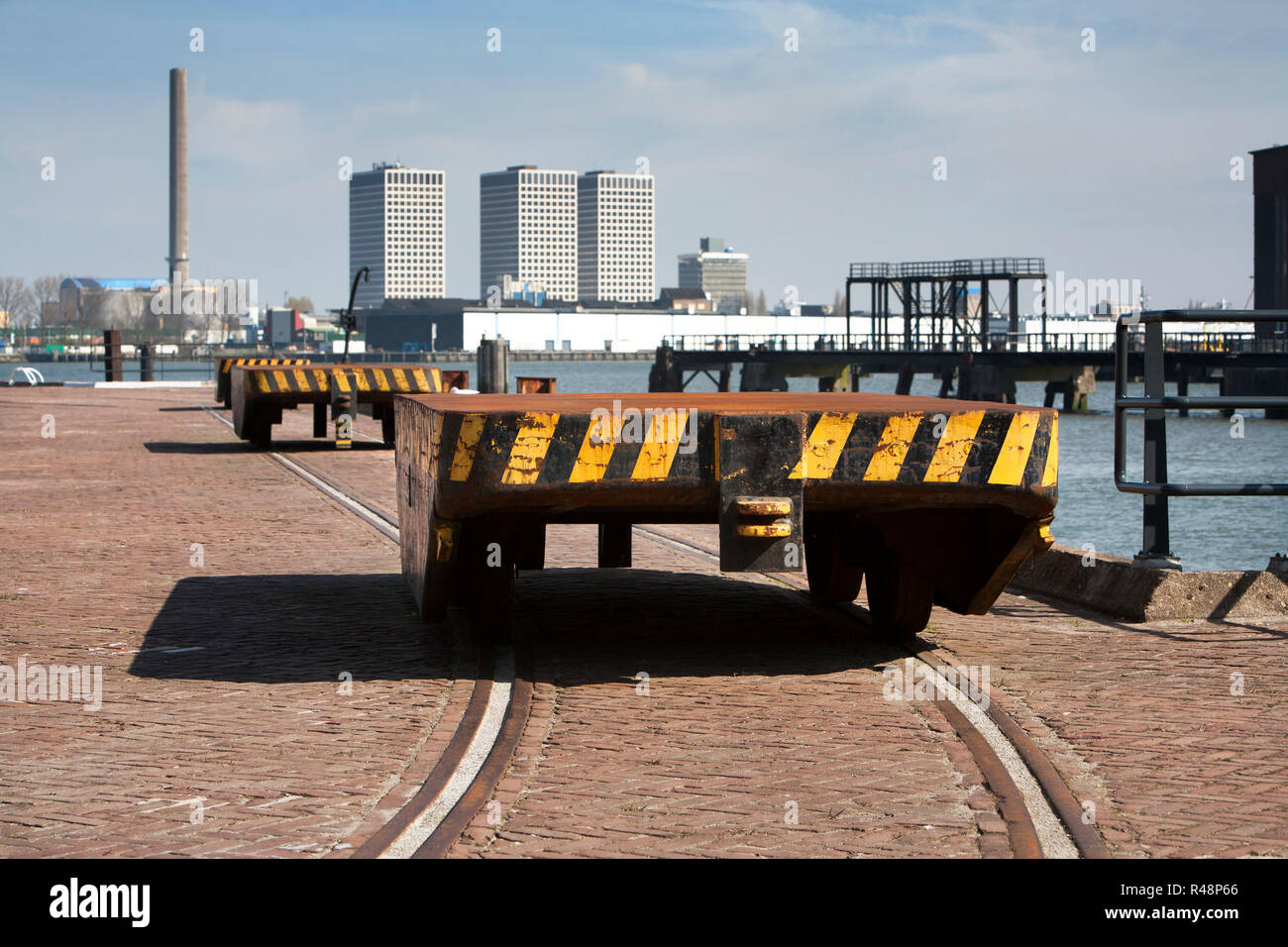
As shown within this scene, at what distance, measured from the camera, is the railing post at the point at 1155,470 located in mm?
7766

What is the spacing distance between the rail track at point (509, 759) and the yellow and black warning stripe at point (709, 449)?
34.3 inches

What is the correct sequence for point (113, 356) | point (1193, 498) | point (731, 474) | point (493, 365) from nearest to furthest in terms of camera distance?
point (731, 474)
point (493, 365)
point (1193, 498)
point (113, 356)

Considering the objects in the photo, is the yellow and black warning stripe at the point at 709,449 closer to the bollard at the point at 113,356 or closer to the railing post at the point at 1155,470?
the railing post at the point at 1155,470

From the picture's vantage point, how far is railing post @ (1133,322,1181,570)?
25.5 ft

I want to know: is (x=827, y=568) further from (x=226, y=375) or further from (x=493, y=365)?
(x=226, y=375)

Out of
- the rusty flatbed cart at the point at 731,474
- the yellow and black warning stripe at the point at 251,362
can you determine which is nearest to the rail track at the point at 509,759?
the rusty flatbed cart at the point at 731,474

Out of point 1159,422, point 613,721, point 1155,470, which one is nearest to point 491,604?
point 613,721

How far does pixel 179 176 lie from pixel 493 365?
551ft

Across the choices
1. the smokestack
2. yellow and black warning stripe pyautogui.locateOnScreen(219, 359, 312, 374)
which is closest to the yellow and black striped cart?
yellow and black warning stripe pyautogui.locateOnScreen(219, 359, 312, 374)

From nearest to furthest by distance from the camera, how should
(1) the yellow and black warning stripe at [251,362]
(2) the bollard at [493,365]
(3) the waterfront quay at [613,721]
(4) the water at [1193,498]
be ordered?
(3) the waterfront quay at [613,721], (4) the water at [1193,498], (2) the bollard at [493,365], (1) the yellow and black warning stripe at [251,362]

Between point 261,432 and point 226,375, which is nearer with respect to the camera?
point 261,432

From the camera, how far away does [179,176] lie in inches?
7313
